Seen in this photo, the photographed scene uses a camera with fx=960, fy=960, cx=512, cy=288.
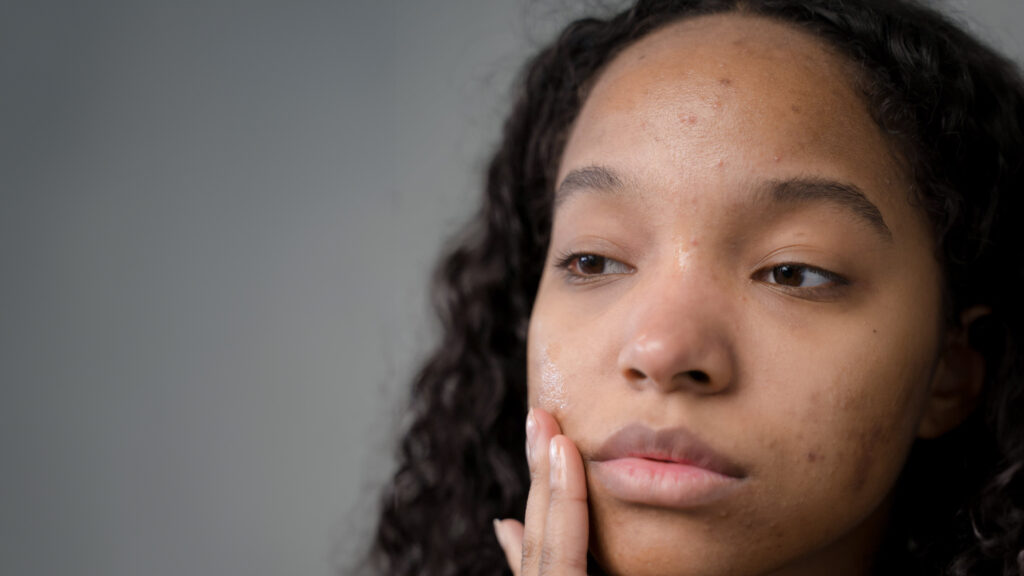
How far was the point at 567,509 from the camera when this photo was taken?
128cm

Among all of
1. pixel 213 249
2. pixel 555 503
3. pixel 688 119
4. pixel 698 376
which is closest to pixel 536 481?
pixel 555 503

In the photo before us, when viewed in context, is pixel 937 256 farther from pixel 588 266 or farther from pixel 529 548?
pixel 529 548

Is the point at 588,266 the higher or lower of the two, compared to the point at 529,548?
higher

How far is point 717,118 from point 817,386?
0.38 metres

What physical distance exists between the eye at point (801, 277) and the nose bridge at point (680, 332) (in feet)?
0.26

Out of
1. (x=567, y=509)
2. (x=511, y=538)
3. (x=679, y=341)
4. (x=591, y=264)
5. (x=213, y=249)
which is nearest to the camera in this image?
(x=679, y=341)

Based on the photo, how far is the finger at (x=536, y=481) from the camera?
4.32 ft

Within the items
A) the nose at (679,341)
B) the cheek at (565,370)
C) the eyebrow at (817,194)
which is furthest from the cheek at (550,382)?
the eyebrow at (817,194)

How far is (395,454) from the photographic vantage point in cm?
199

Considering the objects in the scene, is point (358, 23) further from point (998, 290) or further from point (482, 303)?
point (998, 290)

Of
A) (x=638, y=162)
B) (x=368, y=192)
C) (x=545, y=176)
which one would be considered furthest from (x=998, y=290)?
(x=368, y=192)

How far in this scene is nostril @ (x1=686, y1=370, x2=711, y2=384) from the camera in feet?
3.93

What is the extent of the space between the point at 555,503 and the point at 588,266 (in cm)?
35

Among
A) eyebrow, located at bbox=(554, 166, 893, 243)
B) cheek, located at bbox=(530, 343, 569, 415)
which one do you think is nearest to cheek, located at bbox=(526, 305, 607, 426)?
cheek, located at bbox=(530, 343, 569, 415)
